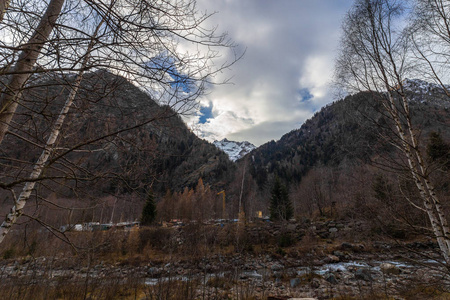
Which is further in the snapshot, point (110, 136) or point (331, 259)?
point (331, 259)

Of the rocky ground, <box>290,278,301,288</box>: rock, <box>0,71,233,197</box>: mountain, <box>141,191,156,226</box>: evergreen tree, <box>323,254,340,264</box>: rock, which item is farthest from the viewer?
<box>141,191,156,226</box>: evergreen tree

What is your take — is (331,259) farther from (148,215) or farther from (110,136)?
(148,215)

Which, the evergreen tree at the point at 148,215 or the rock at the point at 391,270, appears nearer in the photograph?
the rock at the point at 391,270

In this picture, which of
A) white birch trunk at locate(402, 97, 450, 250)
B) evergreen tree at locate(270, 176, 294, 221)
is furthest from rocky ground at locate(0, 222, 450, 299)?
evergreen tree at locate(270, 176, 294, 221)

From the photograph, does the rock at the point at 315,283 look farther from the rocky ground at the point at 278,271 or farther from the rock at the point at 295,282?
the rock at the point at 295,282

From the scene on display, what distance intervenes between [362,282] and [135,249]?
17818 mm

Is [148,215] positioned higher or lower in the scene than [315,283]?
higher

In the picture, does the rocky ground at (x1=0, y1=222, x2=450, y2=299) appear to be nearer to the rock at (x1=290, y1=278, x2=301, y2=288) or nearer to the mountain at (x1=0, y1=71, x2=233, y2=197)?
the rock at (x1=290, y1=278, x2=301, y2=288)

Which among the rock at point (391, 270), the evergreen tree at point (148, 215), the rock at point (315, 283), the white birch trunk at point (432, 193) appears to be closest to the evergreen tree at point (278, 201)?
the rock at point (391, 270)

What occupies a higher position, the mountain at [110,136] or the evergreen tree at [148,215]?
the mountain at [110,136]

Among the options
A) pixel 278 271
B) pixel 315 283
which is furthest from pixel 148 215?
pixel 315 283

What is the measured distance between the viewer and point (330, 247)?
48.5 feet

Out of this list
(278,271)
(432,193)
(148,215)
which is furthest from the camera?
(148,215)

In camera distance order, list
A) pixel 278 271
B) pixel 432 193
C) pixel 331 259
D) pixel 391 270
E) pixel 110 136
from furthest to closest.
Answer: pixel 331 259 → pixel 278 271 → pixel 391 270 → pixel 432 193 → pixel 110 136
